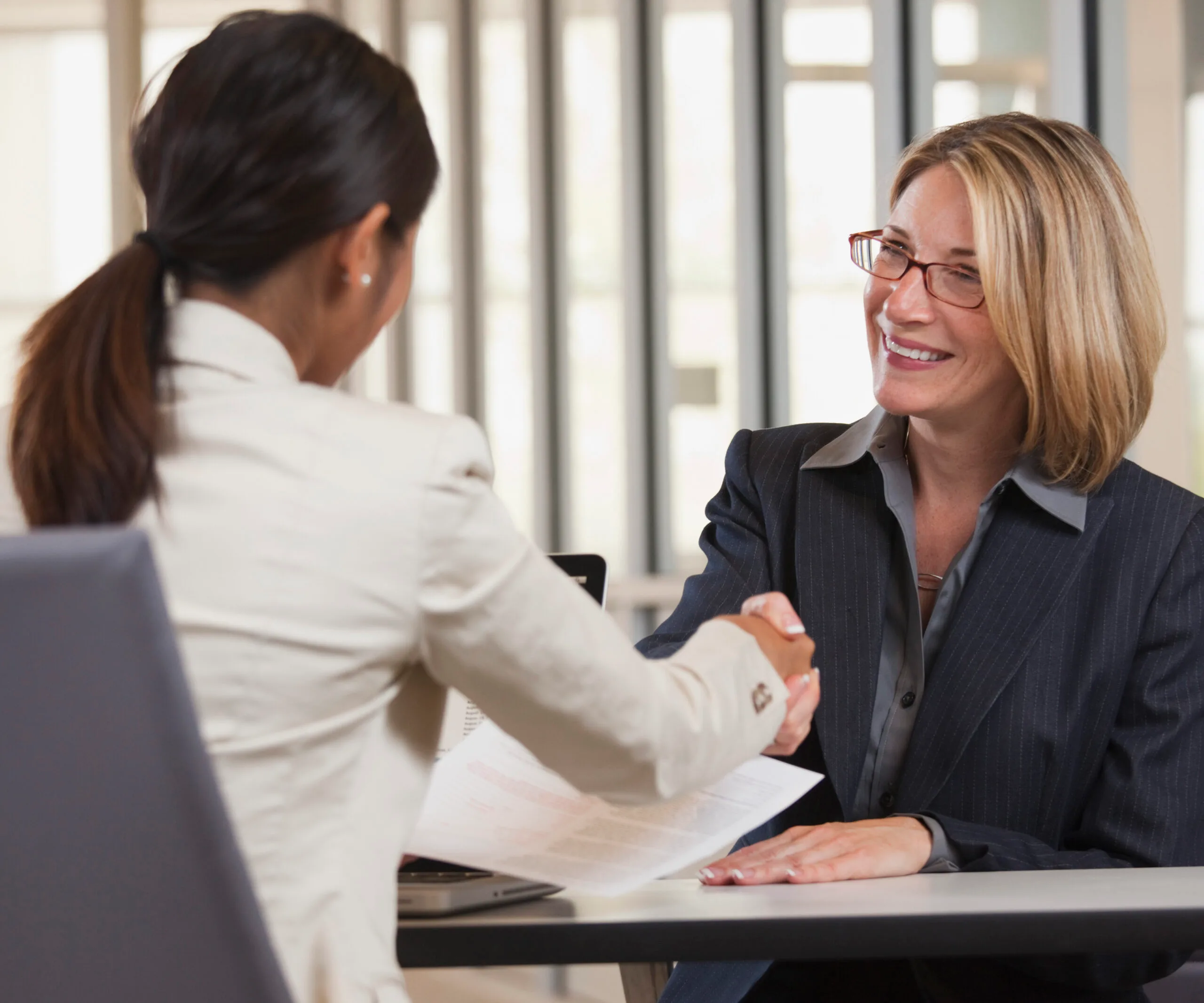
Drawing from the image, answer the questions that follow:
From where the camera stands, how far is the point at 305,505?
750mm

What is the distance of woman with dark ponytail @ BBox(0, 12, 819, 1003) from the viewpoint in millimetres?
747

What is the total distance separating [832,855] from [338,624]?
57cm

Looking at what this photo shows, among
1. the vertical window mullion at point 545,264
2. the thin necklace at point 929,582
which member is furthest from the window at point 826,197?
the thin necklace at point 929,582

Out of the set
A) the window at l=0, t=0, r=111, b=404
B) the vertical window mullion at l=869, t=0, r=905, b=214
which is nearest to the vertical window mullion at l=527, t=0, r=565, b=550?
the vertical window mullion at l=869, t=0, r=905, b=214

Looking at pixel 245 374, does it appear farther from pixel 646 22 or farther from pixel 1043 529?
pixel 646 22

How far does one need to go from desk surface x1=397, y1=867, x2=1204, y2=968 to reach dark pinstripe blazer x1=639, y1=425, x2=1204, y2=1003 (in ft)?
0.84

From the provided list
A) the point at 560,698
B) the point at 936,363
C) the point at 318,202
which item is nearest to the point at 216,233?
the point at 318,202

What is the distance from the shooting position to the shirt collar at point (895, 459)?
147 cm

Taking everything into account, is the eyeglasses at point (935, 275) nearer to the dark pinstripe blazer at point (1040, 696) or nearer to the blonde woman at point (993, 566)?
the blonde woman at point (993, 566)

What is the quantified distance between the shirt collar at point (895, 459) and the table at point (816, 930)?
0.54 metres

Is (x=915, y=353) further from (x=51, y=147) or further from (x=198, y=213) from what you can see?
(x=51, y=147)

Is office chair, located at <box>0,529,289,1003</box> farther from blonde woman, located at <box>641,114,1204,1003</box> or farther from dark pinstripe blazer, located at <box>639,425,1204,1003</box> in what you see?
dark pinstripe blazer, located at <box>639,425,1204,1003</box>

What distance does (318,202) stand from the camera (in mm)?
814

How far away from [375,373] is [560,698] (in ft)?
10.2
